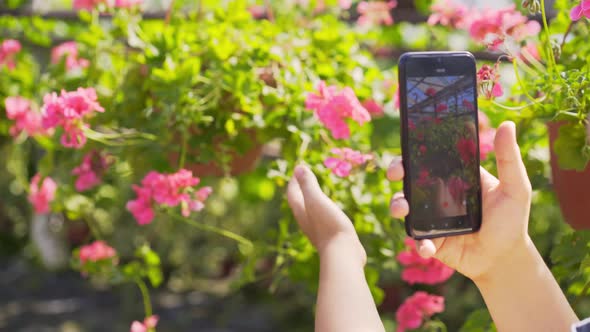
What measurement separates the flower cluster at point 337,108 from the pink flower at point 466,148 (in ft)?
1.14

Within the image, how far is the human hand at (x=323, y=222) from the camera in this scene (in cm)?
95

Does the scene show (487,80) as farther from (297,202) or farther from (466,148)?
(297,202)

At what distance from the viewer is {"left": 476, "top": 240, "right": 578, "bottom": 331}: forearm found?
0.97 metres

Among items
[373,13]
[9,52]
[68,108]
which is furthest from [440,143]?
[9,52]

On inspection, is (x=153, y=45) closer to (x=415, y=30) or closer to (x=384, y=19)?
(x=384, y=19)

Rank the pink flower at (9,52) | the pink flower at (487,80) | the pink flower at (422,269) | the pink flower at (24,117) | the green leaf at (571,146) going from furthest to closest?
the pink flower at (9,52) < the pink flower at (24,117) < the pink flower at (422,269) < the green leaf at (571,146) < the pink flower at (487,80)

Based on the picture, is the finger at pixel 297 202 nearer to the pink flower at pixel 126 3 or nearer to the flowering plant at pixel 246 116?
the flowering plant at pixel 246 116

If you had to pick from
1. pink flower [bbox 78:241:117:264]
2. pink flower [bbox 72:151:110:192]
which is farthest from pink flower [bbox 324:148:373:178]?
pink flower [bbox 78:241:117:264]

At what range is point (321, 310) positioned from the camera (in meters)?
0.88

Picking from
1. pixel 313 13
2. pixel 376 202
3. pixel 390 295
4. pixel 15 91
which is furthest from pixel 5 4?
pixel 390 295

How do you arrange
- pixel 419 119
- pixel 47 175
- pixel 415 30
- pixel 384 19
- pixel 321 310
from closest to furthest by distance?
pixel 321 310 → pixel 419 119 → pixel 47 175 → pixel 384 19 → pixel 415 30

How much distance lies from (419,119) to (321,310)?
29 cm

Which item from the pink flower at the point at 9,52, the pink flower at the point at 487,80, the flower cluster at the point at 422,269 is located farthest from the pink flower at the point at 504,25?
the pink flower at the point at 9,52

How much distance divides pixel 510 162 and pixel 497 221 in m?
0.09
